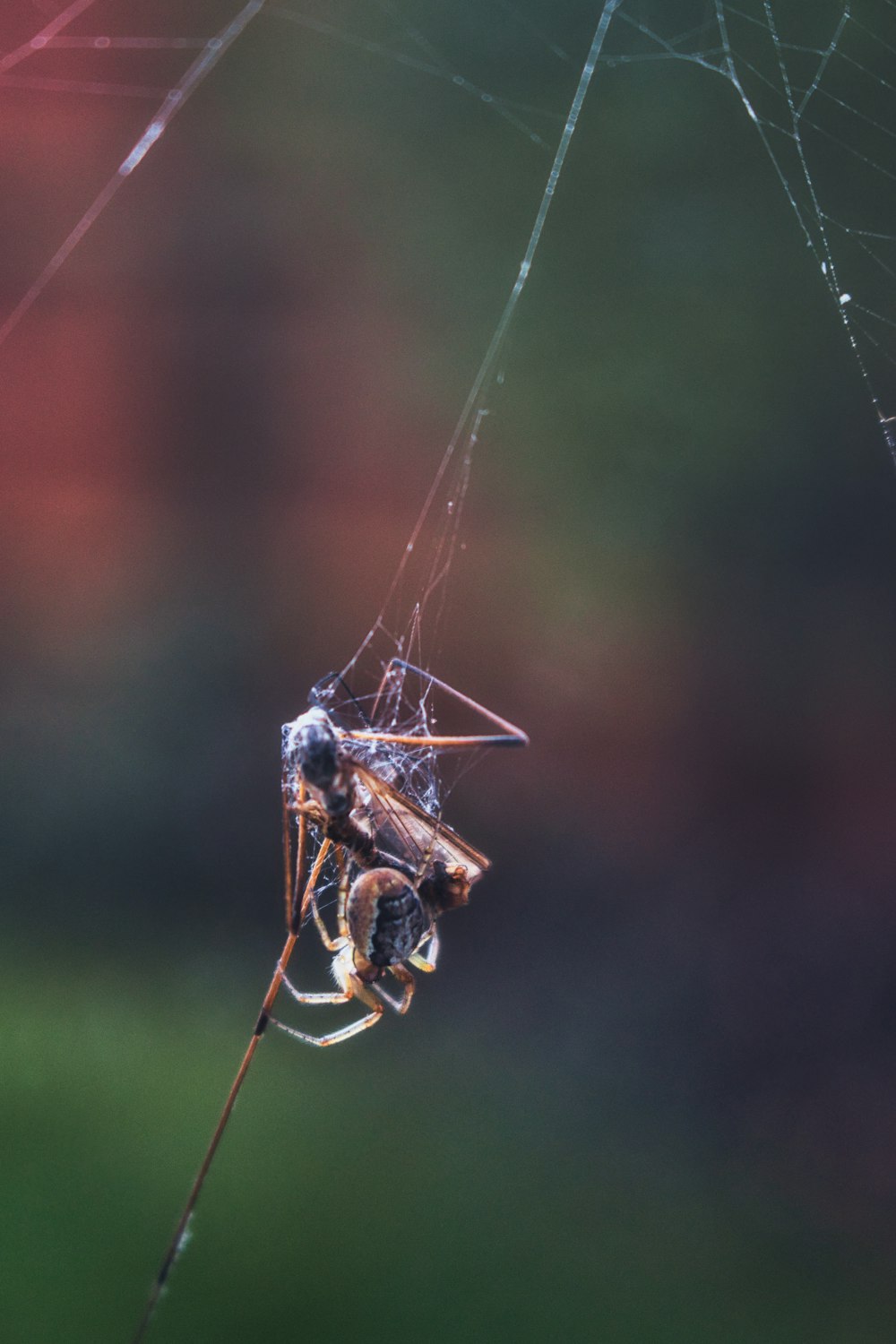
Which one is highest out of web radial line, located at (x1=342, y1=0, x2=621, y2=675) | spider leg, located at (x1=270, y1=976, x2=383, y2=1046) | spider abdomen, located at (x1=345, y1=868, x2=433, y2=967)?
web radial line, located at (x1=342, y1=0, x2=621, y2=675)

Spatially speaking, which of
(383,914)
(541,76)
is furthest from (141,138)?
(383,914)

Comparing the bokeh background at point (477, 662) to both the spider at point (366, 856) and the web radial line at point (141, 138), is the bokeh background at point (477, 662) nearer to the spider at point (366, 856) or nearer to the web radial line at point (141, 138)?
the web radial line at point (141, 138)

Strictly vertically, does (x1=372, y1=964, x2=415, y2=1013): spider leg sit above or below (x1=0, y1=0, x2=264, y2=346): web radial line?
below

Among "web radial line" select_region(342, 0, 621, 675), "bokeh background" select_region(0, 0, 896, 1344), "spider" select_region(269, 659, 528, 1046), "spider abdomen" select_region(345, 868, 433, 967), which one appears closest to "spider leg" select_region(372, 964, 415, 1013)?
"spider" select_region(269, 659, 528, 1046)

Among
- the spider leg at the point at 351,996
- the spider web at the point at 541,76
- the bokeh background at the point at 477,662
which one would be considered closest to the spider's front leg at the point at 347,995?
the spider leg at the point at 351,996

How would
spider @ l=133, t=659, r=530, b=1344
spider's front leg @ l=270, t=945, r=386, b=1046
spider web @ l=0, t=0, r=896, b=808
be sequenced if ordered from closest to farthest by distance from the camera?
spider @ l=133, t=659, r=530, b=1344 → spider's front leg @ l=270, t=945, r=386, b=1046 → spider web @ l=0, t=0, r=896, b=808

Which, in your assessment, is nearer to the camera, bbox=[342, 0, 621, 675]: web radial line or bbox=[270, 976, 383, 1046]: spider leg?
bbox=[270, 976, 383, 1046]: spider leg

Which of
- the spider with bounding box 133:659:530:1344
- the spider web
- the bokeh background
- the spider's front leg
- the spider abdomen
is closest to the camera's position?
the spider with bounding box 133:659:530:1344

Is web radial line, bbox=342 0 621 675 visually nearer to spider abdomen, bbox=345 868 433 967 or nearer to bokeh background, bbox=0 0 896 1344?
bokeh background, bbox=0 0 896 1344

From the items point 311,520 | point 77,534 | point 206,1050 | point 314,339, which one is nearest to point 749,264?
point 314,339
